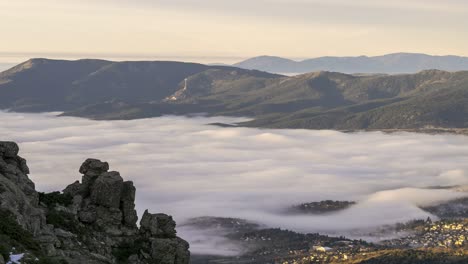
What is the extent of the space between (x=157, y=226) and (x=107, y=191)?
8573 mm

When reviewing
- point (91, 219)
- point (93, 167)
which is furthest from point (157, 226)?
point (93, 167)

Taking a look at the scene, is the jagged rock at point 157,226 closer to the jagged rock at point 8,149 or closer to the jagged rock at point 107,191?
the jagged rock at point 107,191

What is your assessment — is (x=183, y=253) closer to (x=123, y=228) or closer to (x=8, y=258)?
(x=123, y=228)

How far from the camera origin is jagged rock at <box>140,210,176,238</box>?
285 feet

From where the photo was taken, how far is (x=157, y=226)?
87562 mm

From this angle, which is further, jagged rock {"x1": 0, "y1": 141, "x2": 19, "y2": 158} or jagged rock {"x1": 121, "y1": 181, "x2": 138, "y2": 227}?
jagged rock {"x1": 121, "y1": 181, "x2": 138, "y2": 227}

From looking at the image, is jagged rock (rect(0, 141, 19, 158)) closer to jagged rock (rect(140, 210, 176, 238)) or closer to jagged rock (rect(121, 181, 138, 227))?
jagged rock (rect(121, 181, 138, 227))

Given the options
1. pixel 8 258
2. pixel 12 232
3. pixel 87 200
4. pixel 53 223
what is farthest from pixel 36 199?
pixel 8 258

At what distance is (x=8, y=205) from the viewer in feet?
225

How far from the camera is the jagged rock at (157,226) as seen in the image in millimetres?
86938

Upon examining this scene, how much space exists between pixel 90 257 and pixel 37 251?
34.1 feet

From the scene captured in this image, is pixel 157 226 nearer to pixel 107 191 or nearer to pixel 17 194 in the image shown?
pixel 107 191

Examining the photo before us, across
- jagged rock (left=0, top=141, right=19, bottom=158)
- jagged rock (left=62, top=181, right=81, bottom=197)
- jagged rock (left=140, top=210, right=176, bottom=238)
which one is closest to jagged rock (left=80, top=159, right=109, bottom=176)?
jagged rock (left=62, top=181, right=81, bottom=197)

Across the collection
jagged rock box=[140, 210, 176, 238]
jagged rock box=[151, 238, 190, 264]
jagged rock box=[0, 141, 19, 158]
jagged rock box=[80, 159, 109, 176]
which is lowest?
jagged rock box=[151, 238, 190, 264]
